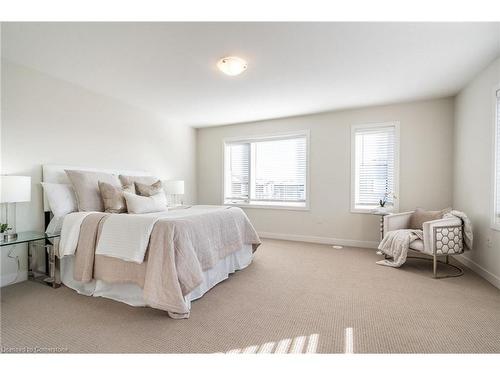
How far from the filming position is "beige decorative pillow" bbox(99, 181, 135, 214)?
2.98m

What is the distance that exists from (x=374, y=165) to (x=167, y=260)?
12.6 ft

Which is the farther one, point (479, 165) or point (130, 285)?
point (479, 165)

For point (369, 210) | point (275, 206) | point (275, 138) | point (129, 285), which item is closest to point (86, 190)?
point (129, 285)

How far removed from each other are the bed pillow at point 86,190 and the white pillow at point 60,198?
0.31 feet

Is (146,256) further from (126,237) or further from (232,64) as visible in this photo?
(232,64)

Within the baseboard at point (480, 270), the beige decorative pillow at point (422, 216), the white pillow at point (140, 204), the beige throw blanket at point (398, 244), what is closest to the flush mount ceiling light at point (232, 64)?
the white pillow at point (140, 204)

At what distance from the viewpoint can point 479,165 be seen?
3.06 m

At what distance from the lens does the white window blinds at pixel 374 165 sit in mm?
4238

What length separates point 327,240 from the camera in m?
4.66

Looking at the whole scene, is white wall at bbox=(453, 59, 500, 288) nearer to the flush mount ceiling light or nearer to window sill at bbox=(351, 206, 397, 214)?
window sill at bbox=(351, 206, 397, 214)

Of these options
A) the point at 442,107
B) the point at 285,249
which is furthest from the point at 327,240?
the point at 442,107

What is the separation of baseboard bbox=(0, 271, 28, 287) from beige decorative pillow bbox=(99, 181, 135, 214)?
3.71ft

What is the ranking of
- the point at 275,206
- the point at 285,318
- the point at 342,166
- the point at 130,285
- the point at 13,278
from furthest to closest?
the point at 275,206
the point at 342,166
the point at 13,278
the point at 130,285
the point at 285,318
